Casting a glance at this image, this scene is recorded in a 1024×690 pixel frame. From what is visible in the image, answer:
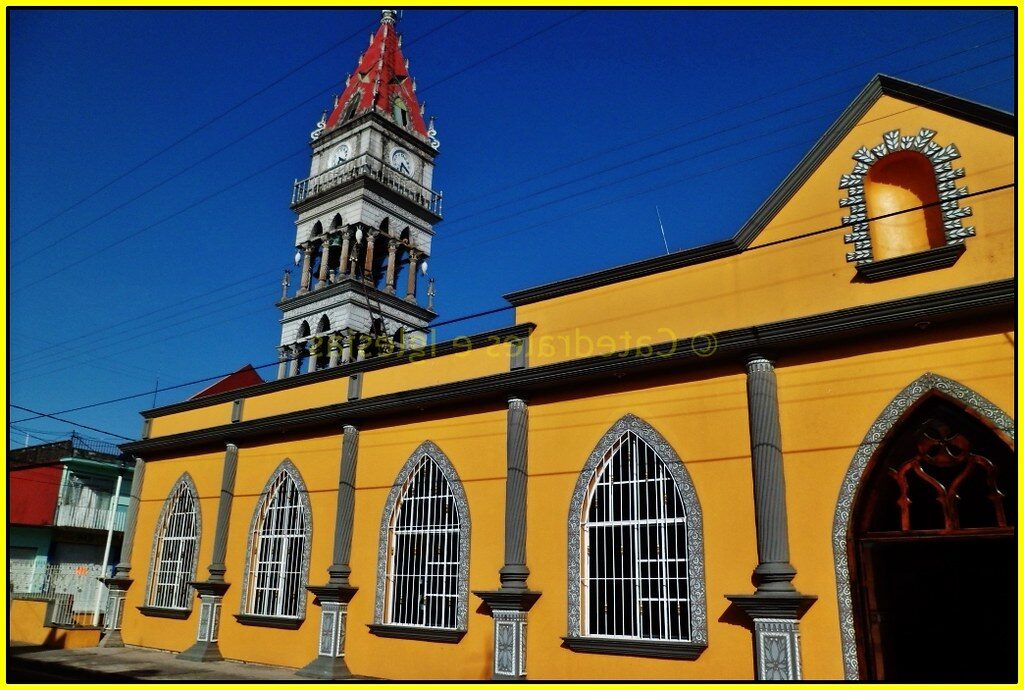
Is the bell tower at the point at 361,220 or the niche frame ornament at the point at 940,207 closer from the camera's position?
the niche frame ornament at the point at 940,207

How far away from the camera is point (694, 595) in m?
9.34

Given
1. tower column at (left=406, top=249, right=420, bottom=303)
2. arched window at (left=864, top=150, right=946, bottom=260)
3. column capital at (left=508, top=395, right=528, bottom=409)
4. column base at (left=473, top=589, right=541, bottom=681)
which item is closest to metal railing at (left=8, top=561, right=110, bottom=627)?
tower column at (left=406, top=249, right=420, bottom=303)

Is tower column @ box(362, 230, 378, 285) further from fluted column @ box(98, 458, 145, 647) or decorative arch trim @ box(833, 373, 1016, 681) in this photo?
decorative arch trim @ box(833, 373, 1016, 681)

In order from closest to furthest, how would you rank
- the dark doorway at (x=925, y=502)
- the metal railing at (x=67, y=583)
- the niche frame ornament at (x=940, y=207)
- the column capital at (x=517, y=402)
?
the dark doorway at (x=925, y=502) → the niche frame ornament at (x=940, y=207) → the column capital at (x=517, y=402) → the metal railing at (x=67, y=583)

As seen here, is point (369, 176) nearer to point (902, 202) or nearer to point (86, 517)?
point (86, 517)

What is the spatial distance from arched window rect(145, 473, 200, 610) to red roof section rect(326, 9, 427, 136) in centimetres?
1493

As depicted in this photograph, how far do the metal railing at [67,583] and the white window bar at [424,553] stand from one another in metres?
11.1

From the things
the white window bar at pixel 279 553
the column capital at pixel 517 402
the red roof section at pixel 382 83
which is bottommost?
the white window bar at pixel 279 553

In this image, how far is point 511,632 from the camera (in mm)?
10578

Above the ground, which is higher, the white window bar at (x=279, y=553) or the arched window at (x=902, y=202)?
the arched window at (x=902, y=202)

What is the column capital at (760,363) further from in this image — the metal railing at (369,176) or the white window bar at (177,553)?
the metal railing at (369,176)

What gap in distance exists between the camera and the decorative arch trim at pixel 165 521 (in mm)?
16094

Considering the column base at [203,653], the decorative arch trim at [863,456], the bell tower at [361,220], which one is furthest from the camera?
the bell tower at [361,220]

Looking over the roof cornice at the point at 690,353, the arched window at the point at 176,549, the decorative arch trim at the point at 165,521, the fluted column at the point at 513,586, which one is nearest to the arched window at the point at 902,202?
the roof cornice at the point at 690,353
